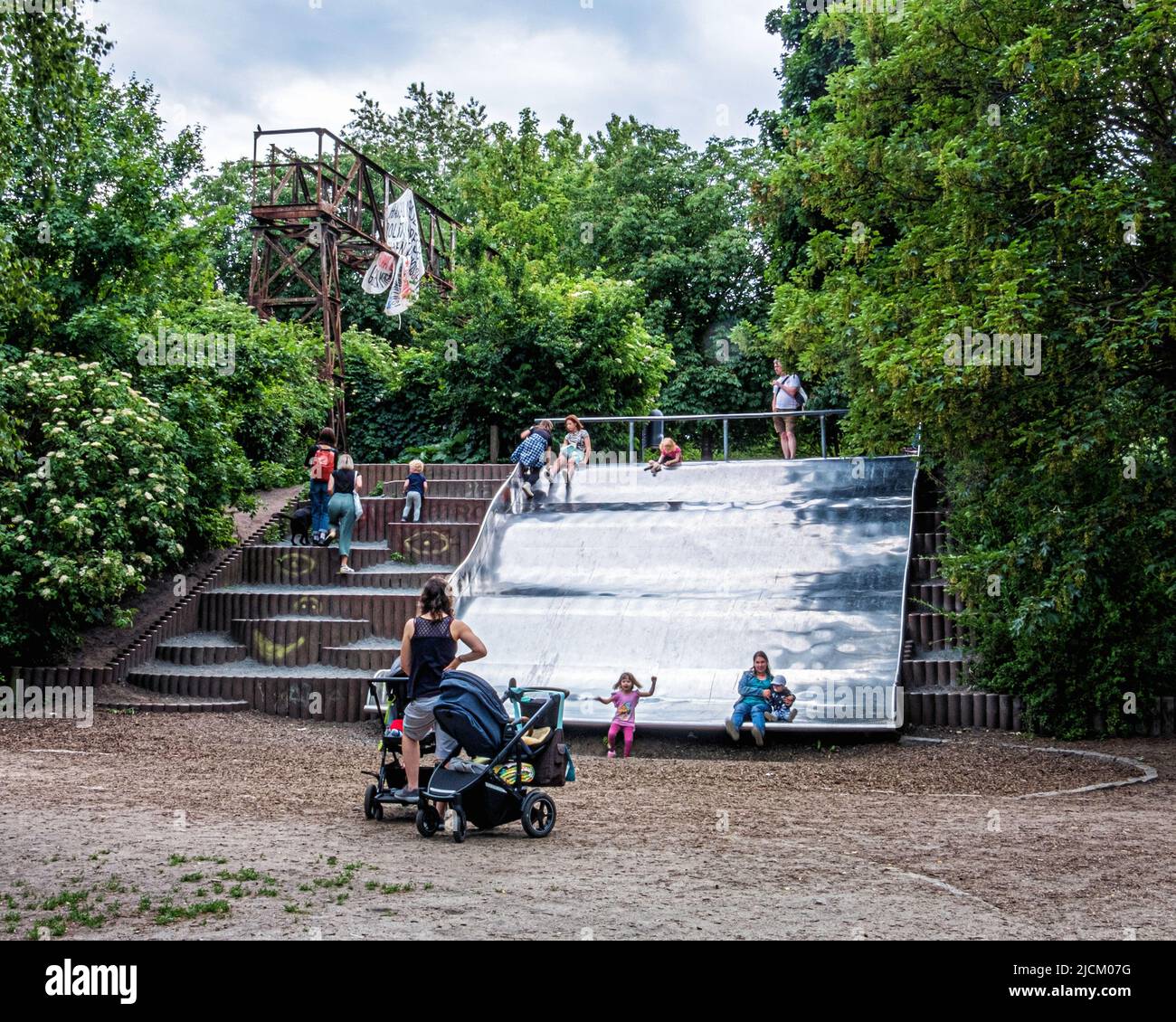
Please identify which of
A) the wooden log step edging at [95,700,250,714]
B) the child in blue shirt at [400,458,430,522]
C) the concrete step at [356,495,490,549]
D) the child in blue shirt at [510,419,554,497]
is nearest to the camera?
the wooden log step edging at [95,700,250,714]

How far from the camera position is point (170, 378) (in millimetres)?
21312

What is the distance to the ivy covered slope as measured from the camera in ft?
41.1

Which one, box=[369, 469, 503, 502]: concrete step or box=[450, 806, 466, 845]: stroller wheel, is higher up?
box=[369, 469, 503, 502]: concrete step

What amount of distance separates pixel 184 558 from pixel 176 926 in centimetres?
1540

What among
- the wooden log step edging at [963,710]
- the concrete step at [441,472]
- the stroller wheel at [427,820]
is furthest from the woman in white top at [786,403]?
the stroller wheel at [427,820]

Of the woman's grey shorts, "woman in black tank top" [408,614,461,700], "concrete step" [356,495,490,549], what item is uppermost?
"concrete step" [356,495,490,549]

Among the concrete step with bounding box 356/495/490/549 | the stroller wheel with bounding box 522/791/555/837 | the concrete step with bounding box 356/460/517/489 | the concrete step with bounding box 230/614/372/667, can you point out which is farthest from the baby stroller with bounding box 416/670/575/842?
the concrete step with bounding box 356/460/517/489

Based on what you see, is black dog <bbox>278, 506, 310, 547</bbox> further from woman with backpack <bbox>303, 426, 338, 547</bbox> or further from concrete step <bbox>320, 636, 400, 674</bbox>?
concrete step <bbox>320, 636, 400, 674</bbox>

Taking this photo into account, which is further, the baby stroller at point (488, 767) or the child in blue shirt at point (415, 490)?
the child in blue shirt at point (415, 490)

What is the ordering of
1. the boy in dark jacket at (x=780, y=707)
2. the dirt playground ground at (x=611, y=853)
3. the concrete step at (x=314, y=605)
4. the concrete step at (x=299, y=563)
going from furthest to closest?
the concrete step at (x=299, y=563)
the concrete step at (x=314, y=605)
the boy in dark jacket at (x=780, y=707)
the dirt playground ground at (x=611, y=853)

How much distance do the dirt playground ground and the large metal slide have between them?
2467 millimetres

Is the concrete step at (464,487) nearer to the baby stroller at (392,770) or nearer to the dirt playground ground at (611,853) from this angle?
the dirt playground ground at (611,853)

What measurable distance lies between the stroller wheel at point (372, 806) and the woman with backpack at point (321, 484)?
11970 mm

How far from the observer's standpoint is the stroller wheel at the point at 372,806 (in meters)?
9.34
